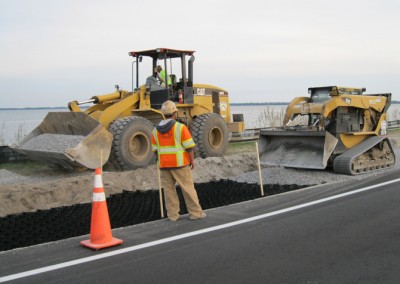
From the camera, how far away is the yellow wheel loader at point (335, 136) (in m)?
10.9

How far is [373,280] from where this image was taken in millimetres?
4457

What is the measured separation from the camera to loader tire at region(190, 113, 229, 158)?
13.8m

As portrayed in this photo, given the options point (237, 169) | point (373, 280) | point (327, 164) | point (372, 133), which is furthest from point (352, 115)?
point (373, 280)

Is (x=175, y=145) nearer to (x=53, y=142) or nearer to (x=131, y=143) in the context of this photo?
(x=131, y=143)

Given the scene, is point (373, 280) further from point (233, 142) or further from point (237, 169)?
point (233, 142)

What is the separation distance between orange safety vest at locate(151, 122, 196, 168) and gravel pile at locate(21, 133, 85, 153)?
4.24m

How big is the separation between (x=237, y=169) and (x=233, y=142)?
22.6 ft

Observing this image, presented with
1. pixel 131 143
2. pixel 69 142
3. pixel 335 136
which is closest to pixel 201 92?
pixel 131 143

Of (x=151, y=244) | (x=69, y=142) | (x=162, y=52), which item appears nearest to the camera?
(x=151, y=244)

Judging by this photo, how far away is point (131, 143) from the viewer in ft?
39.0

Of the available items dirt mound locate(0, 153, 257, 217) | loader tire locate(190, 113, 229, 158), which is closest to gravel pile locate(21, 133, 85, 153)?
dirt mound locate(0, 153, 257, 217)

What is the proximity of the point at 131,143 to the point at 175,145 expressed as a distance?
5.11m

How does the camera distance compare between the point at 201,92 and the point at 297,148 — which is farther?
the point at 201,92

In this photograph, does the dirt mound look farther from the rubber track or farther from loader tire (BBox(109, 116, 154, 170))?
the rubber track
